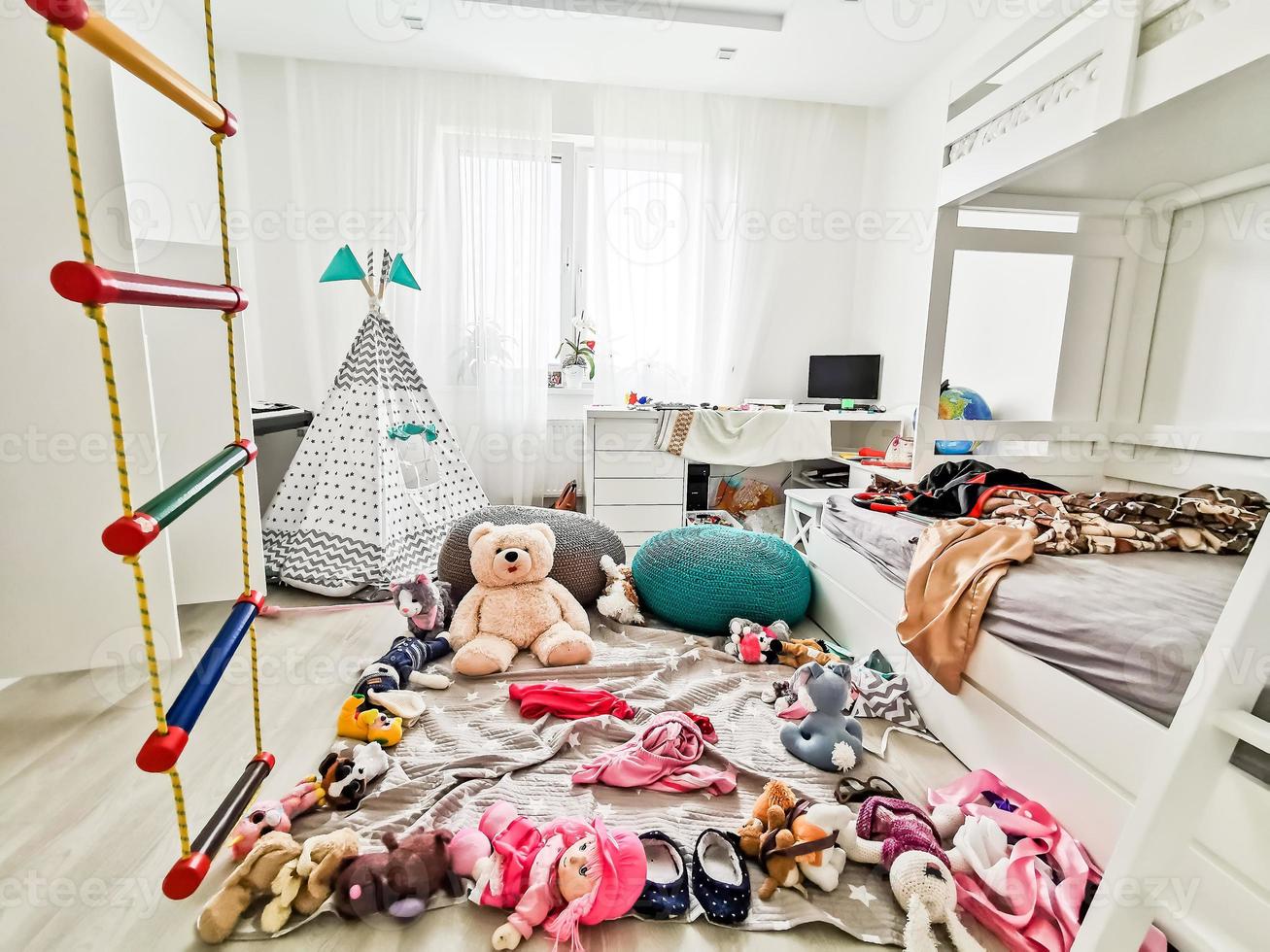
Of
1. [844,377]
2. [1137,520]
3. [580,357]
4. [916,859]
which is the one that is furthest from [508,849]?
[844,377]

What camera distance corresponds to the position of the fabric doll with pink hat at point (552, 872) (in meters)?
1.00

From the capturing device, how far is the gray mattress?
1.02 m

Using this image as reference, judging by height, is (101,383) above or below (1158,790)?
above

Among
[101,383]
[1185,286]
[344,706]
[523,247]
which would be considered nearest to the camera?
[344,706]

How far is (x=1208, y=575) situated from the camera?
132 centimetres

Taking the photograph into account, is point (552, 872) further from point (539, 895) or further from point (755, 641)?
point (755, 641)

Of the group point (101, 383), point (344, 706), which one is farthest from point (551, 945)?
point (101, 383)

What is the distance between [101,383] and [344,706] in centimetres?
112

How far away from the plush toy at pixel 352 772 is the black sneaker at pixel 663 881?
2.00 feet

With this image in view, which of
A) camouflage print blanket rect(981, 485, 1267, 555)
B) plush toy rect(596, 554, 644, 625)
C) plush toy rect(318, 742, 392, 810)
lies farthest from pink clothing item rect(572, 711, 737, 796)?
camouflage print blanket rect(981, 485, 1267, 555)

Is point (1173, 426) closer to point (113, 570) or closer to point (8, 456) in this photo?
point (113, 570)

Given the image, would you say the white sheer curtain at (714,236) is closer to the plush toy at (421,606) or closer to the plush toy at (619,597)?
the plush toy at (619,597)

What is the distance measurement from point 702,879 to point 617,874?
0.51 ft

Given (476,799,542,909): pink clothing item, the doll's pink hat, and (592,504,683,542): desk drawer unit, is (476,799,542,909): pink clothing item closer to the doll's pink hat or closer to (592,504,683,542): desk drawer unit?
the doll's pink hat
